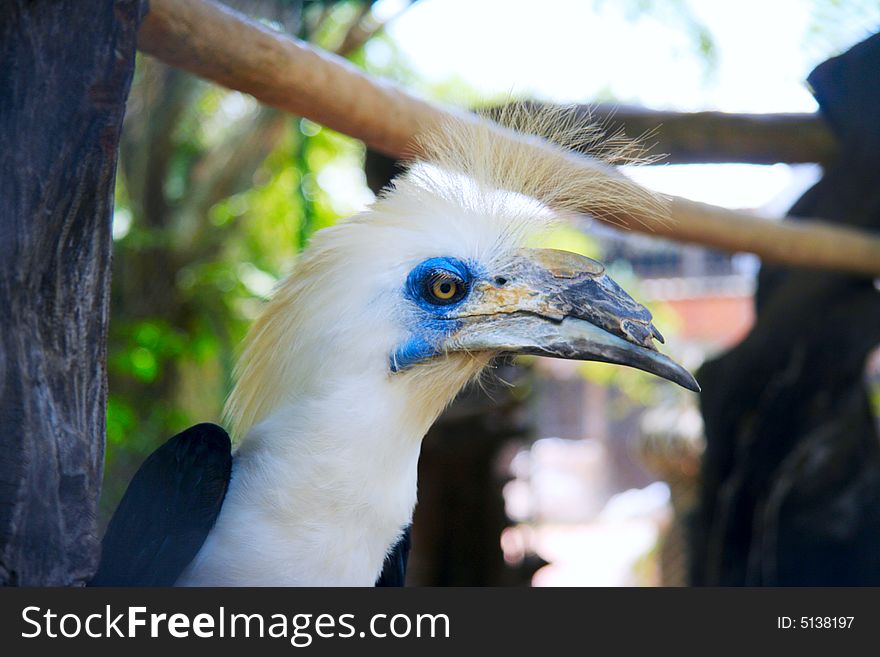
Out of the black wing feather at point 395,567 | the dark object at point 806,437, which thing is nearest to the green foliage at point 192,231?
the dark object at point 806,437

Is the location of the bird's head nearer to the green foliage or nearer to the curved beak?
the curved beak

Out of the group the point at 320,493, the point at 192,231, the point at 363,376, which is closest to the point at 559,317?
the point at 363,376

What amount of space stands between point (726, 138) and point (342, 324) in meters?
1.80

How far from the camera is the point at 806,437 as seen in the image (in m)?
2.80

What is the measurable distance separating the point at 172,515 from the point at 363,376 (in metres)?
0.34

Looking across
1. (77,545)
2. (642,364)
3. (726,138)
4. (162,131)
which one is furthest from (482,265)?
(162,131)

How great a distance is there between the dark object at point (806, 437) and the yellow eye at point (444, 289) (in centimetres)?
178

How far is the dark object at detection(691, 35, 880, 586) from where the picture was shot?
2734 millimetres

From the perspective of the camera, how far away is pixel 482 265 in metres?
1.33

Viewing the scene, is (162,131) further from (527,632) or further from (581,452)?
(581,452)

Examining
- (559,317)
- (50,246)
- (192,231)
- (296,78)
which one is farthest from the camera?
(192,231)

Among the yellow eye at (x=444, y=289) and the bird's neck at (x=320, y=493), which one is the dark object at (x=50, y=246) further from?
the yellow eye at (x=444, y=289)

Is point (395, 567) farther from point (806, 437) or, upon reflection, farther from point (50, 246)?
point (806, 437)

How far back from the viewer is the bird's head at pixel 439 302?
4.15 ft
